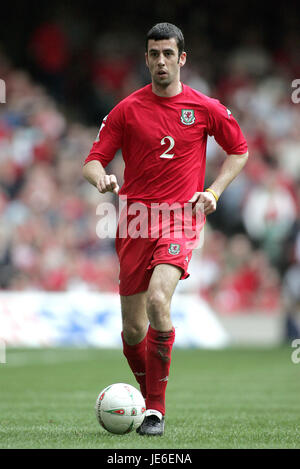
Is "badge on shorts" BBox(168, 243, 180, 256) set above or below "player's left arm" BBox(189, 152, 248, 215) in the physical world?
below

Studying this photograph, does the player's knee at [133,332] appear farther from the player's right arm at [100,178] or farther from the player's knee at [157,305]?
the player's right arm at [100,178]

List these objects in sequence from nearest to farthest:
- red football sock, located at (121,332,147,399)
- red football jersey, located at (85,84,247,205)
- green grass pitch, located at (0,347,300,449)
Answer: green grass pitch, located at (0,347,300,449)
red football jersey, located at (85,84,247,205)
red football sock, located at (121,332,147,399)

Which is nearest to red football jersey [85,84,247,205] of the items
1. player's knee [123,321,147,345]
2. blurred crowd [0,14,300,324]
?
player's knee [123,321,147,345]

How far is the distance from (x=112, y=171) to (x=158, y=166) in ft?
37.4

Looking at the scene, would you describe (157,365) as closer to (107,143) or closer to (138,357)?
(138,357)

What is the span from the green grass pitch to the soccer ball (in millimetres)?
80

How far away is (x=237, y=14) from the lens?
21.7 meters

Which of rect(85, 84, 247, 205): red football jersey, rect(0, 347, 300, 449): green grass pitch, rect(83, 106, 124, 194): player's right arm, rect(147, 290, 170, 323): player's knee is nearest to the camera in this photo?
rect(0, 347, 300, 449): green grass pitch

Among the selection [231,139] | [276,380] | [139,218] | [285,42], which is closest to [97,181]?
[139,218]

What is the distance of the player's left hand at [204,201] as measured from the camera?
630 centimetres

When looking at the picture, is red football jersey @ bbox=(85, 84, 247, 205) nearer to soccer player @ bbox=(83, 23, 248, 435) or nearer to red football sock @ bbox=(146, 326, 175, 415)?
soccer player @ bbox=(83, 23, 248, 435)

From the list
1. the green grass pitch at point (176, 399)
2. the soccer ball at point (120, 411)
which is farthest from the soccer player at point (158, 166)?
the green grass pitch at point (176, 399)

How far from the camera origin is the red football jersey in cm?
657

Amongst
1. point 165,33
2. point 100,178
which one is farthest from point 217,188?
point 165,33
